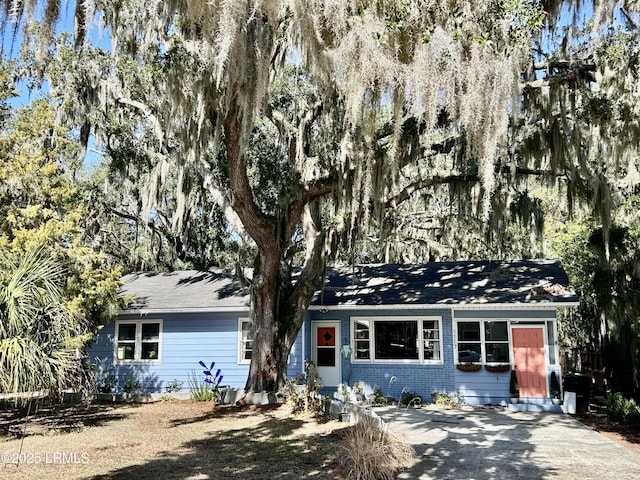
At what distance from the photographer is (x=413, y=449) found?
7516mm

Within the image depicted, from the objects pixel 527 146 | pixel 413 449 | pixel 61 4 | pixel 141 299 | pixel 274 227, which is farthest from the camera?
pixel 141 299

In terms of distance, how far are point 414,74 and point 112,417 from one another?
28.4 feet

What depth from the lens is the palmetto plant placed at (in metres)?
5.30

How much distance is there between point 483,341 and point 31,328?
1026 centimetres

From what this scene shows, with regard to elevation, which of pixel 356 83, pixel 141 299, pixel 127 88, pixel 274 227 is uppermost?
pixel 127 88

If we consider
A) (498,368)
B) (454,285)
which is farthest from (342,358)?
(498,368)

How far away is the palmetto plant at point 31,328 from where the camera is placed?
5.30m

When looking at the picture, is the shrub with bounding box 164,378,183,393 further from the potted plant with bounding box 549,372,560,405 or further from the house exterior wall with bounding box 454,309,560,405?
the potted plant with bounding box 549,372,560,405

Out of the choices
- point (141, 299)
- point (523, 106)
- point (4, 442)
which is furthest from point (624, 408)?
point (141, 299)

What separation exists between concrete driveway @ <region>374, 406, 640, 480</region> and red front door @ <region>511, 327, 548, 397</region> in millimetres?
1119

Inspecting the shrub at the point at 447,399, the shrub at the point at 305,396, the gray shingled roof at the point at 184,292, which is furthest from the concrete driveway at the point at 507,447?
the gray shingled roof at the point at 184,292

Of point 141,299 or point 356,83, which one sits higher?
point 356,83

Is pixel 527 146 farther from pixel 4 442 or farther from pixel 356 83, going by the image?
pixel 4 442

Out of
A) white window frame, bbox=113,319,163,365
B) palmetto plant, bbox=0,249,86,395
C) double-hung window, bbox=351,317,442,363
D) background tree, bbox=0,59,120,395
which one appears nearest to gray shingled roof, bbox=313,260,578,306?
double-hung window, bbox=351,317,442,363
